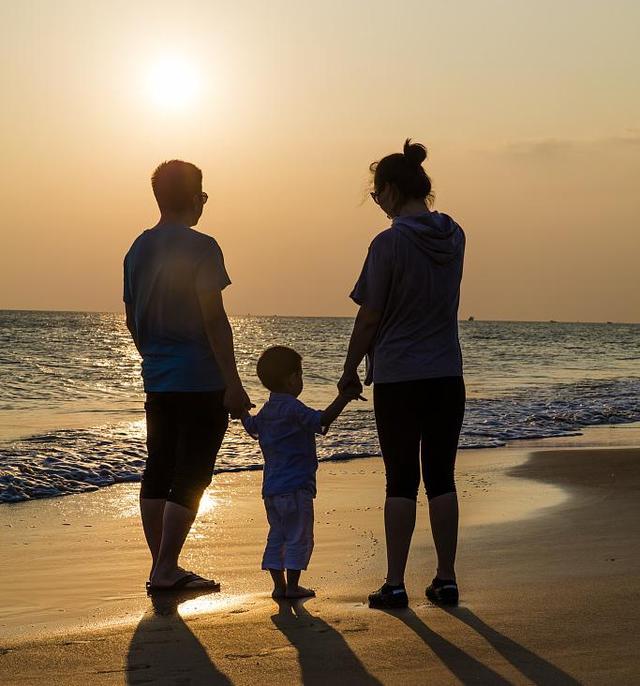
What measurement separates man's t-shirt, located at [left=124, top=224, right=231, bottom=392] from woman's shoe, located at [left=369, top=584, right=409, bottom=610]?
1.10 m

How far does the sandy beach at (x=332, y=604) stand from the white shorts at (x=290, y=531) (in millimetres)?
173

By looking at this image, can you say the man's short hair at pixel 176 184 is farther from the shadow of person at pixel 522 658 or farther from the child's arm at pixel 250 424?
the shadow of person at pixel 522 658

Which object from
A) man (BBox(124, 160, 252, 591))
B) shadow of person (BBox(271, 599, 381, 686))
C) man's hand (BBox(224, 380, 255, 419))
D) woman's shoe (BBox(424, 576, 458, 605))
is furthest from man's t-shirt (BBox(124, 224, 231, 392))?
woman's shoe (BBox(424, 576, 458, 605))

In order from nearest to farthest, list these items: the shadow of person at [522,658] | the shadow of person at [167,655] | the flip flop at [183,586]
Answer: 1. the shadow of person at [522,658]
2. the shadow of person at [167,655]
3. the flip flop at [183,586]

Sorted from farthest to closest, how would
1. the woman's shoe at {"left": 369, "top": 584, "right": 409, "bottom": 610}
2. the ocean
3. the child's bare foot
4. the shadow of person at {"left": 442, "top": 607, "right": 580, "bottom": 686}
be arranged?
1. the ocean
2. the child's bare foot
3. the woman's shoe at {"left": 369, "top": 584, "right": 409, "bottom": 610}
4. the shadow of person at {"left": 442, "top": 607, "right": 580, "bottom": 686}

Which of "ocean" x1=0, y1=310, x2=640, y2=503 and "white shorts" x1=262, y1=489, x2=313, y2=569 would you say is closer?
"white shorts" x1=262, y1=489, x2=313, y2=569

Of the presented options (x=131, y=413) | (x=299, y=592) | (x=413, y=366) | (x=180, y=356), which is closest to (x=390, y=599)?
(x=299, y=592)

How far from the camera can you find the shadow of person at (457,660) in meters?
3.09

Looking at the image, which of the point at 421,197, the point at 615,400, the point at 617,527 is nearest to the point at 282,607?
the point at 421,197

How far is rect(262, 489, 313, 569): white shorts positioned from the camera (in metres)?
4.40

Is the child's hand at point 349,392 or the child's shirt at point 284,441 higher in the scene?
the child's hand at point 349,392

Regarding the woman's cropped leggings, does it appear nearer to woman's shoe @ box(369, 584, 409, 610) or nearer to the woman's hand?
the woman's hand

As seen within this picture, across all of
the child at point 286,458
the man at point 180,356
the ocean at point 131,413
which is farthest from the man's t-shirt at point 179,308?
the ocean at point 131,413

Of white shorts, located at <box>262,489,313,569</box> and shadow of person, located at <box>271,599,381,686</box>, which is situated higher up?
white shorts, located at <box>262,489,313,569</box>
